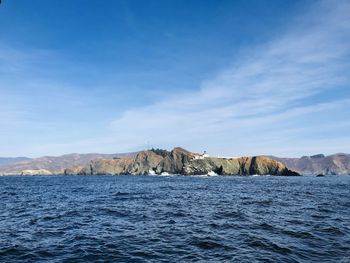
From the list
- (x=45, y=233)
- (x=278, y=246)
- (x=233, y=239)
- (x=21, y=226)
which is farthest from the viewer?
(x=21, y=226)

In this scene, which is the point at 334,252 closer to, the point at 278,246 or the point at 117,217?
the point at 278,246

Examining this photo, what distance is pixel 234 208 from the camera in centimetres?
4062

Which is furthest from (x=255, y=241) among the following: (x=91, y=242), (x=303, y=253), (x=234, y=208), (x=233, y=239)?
(x=234, y=208)

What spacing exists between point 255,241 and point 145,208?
60.9 ft

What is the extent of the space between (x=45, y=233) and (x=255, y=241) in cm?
1558

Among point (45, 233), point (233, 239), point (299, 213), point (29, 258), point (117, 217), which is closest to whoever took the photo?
point (29, 258)

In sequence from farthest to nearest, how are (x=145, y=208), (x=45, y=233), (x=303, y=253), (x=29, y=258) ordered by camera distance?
(x=145, y=208) < (x=45, y=233) < (x=303, y=253) < (x=29, y=258)

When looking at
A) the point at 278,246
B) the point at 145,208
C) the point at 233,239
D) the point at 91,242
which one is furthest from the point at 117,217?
the point at 278,246

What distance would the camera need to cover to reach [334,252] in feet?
70.7

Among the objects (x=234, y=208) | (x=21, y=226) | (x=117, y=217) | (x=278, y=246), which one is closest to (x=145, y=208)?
(x=117, y=217)

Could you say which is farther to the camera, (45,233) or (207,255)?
(45,233)

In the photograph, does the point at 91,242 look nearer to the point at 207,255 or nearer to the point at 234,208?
the point at 207,255

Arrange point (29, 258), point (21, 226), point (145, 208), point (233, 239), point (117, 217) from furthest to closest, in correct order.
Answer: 1. point (145, 208)
2. point (117, 217)
3. point (21, 226)
4. point (233, 239)
5. point (29, 258)

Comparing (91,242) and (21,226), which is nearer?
(91,242)
